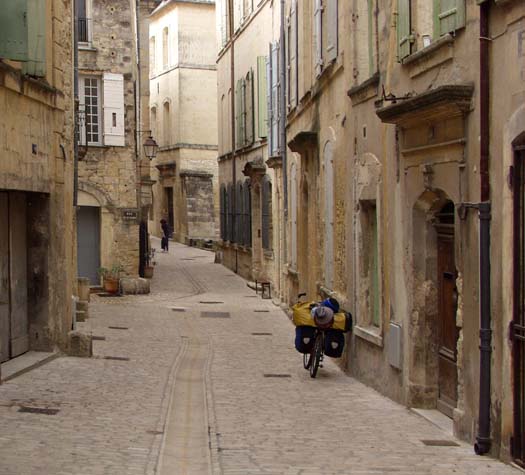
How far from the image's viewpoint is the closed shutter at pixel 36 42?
35.6ft

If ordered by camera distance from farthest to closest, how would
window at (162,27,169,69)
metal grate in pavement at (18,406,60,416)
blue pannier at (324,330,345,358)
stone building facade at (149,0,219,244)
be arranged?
window at (162,27,169,69) → stone building facade at (149,0,219,244) → blue pannier at (324,330,345,358) → metal grate in pavement at (18,406,60,416)

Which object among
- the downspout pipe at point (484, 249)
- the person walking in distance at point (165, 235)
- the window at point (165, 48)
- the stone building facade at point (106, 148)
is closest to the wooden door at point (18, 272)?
the downspout pipe at point (484, 249)

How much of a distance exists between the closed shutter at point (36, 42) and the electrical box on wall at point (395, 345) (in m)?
5.06

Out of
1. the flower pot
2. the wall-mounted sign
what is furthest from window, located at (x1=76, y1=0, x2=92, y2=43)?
the flower pot

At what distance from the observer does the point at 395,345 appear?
10.2 m

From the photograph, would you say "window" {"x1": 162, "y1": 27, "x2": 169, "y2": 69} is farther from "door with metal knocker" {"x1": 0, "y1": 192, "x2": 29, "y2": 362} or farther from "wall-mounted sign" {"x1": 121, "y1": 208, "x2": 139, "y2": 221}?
"door with metal knocker" {"x1": 0, "y1": 192, "x2": 29, "y2": 362}

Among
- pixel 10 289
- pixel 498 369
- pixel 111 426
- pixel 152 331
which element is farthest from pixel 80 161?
pixel 498 369

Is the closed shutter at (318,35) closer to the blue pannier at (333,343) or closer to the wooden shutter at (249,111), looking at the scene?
the blue pannier at (333,343)

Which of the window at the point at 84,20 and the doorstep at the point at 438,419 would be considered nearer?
the doorstep at the point at 438,419

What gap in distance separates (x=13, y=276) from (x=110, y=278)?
39.7ft

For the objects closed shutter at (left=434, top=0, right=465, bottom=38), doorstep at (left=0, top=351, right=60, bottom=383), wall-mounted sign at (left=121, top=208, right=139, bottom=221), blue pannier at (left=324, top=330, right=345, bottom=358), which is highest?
closed shutter at (left=434, top=0, right=465, bottom=38)

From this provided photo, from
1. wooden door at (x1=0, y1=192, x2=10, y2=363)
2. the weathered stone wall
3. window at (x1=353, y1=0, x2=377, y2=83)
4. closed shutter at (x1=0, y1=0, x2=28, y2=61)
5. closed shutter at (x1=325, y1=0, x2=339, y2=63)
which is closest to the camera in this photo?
closed shutter at (x1=0, y1=0, x2=28, y2=61)

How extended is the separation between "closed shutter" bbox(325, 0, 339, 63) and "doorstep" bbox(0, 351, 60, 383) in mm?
5881

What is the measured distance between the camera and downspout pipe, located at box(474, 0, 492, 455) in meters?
7.37
